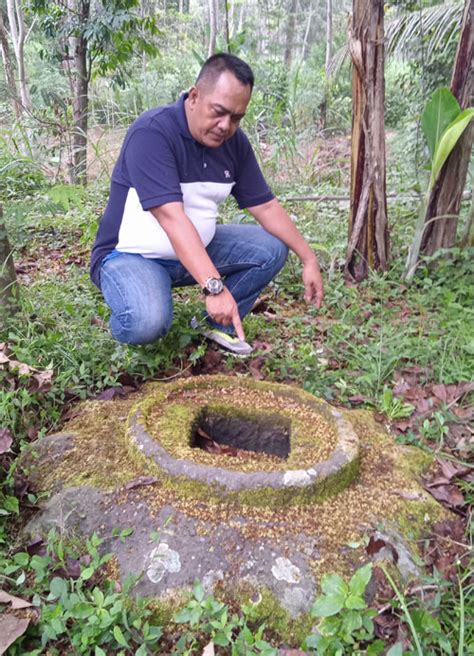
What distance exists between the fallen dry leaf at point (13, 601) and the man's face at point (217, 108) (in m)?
1.74

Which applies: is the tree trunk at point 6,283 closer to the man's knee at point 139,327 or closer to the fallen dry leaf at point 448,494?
the man's knee at point 139,327

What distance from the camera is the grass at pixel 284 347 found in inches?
62.4

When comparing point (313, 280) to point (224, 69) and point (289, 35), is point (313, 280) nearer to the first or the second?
point (224, 69)

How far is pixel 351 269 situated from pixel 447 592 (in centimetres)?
240

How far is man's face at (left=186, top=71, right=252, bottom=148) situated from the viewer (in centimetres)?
199

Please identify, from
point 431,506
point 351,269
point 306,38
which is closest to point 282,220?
point 351,269

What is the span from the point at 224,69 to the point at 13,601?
187 cm

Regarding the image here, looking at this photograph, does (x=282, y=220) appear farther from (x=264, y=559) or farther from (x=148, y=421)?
(x=264, y=559)

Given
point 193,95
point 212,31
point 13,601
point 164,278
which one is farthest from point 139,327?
point 212,31

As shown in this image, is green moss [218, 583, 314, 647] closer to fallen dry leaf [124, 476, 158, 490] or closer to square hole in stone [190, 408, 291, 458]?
fallen dry leaf [124, 476, 158, 490]

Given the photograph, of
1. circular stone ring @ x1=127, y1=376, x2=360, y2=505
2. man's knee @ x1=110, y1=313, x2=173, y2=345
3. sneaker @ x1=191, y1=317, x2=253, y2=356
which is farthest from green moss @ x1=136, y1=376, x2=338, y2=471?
sneaker @ x1=191, y1=317, x2=253, y2=356

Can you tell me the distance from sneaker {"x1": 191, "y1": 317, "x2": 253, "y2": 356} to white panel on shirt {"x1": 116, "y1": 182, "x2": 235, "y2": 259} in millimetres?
406

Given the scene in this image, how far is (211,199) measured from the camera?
241 cm

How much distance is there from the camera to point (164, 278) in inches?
92.1
